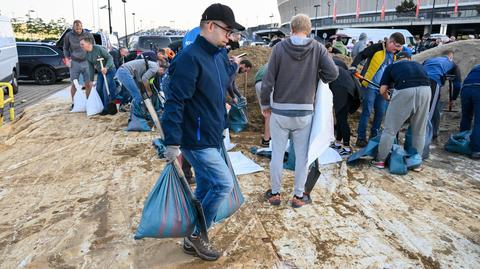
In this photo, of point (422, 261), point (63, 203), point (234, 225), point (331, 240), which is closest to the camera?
point (422, 261)

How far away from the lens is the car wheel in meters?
13.9

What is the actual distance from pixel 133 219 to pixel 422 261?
96.7 inches

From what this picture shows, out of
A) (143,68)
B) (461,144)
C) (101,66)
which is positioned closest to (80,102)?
(101,66)

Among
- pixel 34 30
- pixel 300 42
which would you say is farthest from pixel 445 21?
pixel 300 42

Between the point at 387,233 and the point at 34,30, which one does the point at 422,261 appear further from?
the point at 34,30

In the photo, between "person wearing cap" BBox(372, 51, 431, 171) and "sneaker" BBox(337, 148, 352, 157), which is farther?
"sneaker" BBox(337, 148, 352, 157)

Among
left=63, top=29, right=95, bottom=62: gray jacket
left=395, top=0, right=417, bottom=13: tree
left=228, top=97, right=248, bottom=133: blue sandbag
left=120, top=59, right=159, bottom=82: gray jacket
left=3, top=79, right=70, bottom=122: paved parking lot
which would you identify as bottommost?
left=3, top=79, right=70, bottom=122: paved parking lot

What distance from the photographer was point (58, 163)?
505 cm

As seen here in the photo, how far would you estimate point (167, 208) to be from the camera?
103 inches

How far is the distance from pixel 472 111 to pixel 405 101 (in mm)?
2061

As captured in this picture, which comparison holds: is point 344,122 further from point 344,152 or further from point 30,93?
point 30,93

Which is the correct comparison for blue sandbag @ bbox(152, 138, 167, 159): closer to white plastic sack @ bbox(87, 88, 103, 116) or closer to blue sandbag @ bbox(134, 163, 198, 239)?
blue sandbag @ bbox(134, 163, 198, 239)

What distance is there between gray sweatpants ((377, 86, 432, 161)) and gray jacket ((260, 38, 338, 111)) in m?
1.71

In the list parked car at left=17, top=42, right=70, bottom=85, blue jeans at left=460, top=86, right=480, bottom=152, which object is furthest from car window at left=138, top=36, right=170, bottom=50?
blue jeans at left=460, top=86, right=480, bottom=152
